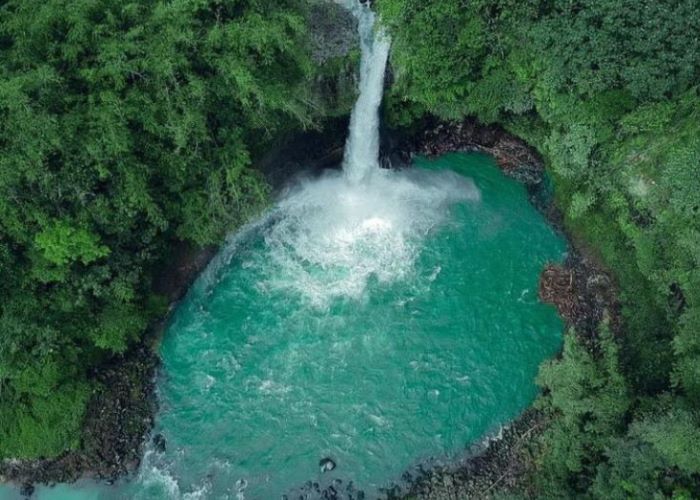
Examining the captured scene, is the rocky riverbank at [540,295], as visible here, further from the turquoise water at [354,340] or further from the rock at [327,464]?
the rock at [327,464]

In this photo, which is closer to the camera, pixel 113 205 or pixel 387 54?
pixel 113 205

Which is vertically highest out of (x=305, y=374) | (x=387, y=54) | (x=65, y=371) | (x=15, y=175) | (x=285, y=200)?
(x=387, y=54)

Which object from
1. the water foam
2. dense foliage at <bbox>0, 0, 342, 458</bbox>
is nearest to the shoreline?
dense foliage at <bbox>0, 0, 342, 458</bbox>

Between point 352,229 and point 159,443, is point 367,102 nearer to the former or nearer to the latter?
point 352,229

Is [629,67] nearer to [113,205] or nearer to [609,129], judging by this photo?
[609,129]

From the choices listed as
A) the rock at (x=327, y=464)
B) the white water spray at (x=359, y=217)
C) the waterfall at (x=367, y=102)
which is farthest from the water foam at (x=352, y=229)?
the rock at (x=327, y=464)

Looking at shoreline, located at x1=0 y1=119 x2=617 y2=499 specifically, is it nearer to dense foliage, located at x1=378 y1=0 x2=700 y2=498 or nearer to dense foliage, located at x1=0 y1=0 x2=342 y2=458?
dense foliage, located at x1=0 y1=0 x2=342 y2=458

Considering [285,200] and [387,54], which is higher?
[387,54]

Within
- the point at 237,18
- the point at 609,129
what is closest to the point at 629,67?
the point at 609,129
